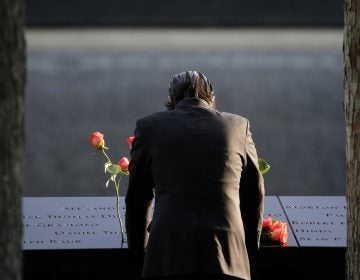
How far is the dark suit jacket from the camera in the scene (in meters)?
3.06

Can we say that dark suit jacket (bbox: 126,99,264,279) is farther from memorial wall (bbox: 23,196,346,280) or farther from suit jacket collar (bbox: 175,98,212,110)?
memorial wall (bbox: 23,196,346,280)

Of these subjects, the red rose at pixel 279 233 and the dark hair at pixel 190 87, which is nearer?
the dark hair at pixel 190 87

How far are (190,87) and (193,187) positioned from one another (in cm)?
33

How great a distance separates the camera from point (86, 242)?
11.5 ft

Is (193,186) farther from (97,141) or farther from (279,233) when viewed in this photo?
(97,141)

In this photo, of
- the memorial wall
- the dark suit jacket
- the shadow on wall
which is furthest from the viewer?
the shadow on wall

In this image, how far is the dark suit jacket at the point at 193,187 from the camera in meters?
3.06

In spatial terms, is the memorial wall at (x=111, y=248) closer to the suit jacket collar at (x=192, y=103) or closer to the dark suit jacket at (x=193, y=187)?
the dark suit jacket at (x=193, y=187)

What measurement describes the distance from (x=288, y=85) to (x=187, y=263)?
6.65 meters

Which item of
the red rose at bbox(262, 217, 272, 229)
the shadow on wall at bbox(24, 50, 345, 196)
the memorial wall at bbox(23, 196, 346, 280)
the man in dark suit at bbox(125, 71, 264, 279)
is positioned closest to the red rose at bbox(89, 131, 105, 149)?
the memorial wall at bbox(23, 196, 346, 280)

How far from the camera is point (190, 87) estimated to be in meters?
3.22

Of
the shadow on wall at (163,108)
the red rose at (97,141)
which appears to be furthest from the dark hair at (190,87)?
the shadow on wall at (163,108)

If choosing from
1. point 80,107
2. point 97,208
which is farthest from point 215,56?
point 97,208

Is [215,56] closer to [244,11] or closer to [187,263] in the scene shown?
[244,11]
